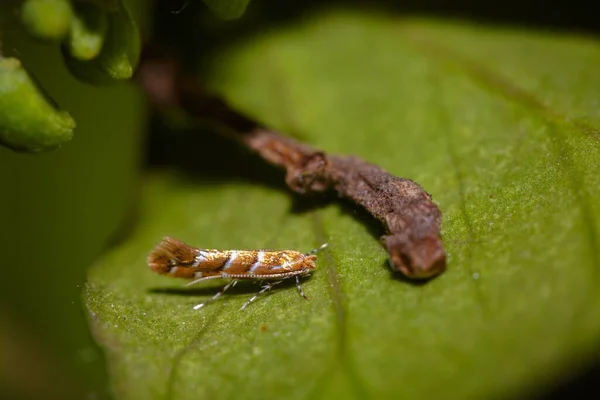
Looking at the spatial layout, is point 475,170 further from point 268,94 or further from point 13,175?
point 13,175

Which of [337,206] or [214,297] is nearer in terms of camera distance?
[214,297]

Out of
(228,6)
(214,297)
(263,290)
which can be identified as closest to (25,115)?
(228,6)

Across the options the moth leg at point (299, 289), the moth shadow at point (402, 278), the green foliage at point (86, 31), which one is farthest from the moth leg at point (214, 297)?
the green foliage at point (86, 31)

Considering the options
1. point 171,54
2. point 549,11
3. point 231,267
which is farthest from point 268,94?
point 549,11

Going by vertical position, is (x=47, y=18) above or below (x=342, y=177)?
below

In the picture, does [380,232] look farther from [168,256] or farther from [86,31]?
[86,31]

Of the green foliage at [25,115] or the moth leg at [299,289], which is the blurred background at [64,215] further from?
the moth leg at [299,289]

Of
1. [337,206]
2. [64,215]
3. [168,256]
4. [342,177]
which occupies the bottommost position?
[64,215]

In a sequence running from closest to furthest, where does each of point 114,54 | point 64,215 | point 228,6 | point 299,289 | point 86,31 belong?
1. point 86,31
2. point 114,54
3. point 228,6
4. point 299,289
5. point 64,215
